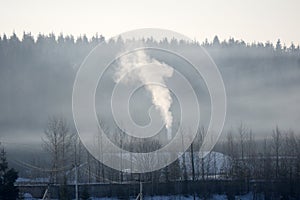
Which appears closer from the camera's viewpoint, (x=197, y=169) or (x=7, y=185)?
(x=7, y=185)

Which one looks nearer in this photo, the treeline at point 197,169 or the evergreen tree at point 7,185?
the evergreen tree at point 7,185

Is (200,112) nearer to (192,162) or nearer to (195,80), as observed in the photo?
(195,80)

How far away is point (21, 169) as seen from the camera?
53.8m

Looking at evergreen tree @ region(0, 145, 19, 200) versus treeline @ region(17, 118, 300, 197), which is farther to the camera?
treeline @ region(17, 118, 300, 197)

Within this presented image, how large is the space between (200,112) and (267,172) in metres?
13.5

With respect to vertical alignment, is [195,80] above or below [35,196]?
above

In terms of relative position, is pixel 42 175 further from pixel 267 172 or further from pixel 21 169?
pixel 267 172

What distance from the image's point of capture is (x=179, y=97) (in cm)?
4244

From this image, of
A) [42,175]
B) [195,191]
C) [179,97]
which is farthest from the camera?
[42,175]

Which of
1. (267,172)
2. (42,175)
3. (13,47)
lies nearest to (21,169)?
(42,175)

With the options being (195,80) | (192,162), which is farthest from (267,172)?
(195,80)

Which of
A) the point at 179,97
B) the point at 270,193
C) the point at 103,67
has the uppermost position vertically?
the point at 103,67

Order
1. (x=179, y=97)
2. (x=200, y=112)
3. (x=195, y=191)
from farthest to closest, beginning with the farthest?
(x=200, y=112) < (x=179, y=97) < (x=195, y=191)

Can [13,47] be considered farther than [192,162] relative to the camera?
Yes
